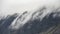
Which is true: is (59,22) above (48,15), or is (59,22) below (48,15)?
below

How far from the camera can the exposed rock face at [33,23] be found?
78.8 feet

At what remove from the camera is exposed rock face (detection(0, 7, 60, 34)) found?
24.0 m

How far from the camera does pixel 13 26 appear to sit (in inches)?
1087

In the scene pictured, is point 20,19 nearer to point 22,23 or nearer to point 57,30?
point 22,23

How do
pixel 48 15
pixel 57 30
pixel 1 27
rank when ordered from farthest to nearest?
pixel 1 27 → pixel 48 15 → pixel 57 30

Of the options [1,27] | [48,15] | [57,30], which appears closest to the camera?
[57,30]

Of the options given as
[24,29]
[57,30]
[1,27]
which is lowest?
[57,30]

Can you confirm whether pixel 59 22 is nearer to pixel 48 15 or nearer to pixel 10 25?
pixel 48 15

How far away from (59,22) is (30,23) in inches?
199

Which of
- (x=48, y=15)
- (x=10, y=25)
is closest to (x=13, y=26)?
(x=10, y=25)

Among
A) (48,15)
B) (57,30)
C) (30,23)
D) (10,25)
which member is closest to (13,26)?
(10,25)

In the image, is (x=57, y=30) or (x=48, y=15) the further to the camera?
(x=48, y=15)

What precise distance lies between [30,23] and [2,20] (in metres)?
4.92

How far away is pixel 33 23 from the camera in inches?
1048
